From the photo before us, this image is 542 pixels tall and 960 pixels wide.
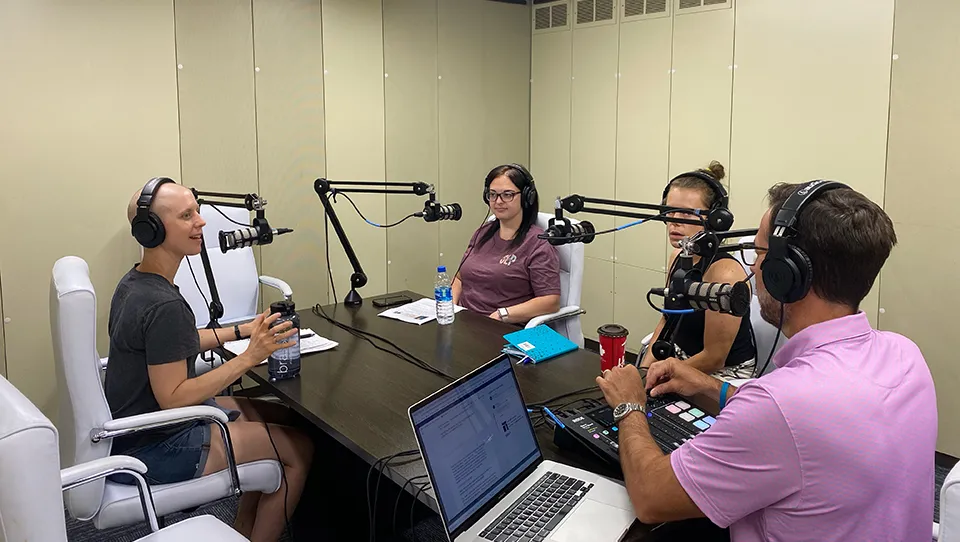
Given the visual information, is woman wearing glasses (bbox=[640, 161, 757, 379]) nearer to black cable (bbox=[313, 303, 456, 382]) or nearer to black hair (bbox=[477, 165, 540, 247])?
black cable (bbox=[313, 303, 456, 382])

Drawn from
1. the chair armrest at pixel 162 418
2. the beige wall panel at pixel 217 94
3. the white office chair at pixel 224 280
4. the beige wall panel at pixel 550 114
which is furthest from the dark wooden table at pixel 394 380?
the beige wall panel at pixel 550 114

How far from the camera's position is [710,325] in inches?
83.6

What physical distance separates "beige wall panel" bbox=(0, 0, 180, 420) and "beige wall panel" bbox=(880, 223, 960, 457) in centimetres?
352

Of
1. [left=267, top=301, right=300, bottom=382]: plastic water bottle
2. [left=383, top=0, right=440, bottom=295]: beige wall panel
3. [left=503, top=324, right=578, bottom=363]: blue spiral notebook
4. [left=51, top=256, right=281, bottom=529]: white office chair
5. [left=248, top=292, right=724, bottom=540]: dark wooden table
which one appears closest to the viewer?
[left=248, top=292, right=724, bottom=540]: dark wooden table

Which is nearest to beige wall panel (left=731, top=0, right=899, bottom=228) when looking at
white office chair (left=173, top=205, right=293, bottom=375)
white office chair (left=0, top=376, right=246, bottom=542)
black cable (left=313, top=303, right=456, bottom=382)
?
black cable (left=313, top=303, right=456, bottom=382)

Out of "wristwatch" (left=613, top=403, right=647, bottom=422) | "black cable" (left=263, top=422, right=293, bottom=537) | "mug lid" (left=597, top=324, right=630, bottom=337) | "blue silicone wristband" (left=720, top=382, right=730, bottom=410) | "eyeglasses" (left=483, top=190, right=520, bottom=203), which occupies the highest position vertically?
"eyeglasses" (left=483, top=190, right=520, bottom=203)

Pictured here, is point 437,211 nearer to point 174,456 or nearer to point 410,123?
point 174,456

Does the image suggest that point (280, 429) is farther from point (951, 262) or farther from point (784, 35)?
point (784, 35)

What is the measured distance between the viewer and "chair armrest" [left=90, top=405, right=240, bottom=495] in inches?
74.5

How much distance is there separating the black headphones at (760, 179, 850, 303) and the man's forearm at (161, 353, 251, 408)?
1467 millimetres

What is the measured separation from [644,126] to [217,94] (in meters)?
2.43

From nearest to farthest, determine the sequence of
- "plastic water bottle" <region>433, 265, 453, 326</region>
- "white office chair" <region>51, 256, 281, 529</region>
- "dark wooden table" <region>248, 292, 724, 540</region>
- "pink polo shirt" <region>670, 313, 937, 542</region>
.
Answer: "pink polo shirt" <region>670, 313, 937, 542</region>, "dark wooden table" <region>248, 292, 724, 540</region>, "white office chair" <region>51, 256, 281, 529</region>, "plastic water bottle" <region>433, 265, 453, 326</region>

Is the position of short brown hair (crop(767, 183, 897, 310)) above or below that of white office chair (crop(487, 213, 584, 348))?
above

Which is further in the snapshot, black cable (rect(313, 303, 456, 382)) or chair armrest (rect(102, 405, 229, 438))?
black cable (rect(313, 303, 456, 382))
